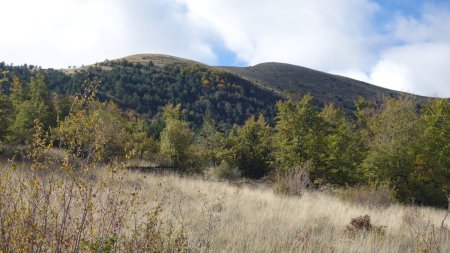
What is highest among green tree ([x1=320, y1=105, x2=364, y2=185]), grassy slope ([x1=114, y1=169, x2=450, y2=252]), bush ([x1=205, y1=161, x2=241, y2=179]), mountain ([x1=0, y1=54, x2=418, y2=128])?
mountain ([x1=0, y1=54, x2=418, y2=128])

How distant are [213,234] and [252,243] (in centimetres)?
67

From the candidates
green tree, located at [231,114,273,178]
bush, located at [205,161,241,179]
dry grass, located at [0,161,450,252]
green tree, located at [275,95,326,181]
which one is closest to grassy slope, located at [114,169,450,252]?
dry grass, located at [0,161,450,252]

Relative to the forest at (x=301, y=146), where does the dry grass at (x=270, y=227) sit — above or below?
below

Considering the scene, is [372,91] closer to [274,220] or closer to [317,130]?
[317,130]

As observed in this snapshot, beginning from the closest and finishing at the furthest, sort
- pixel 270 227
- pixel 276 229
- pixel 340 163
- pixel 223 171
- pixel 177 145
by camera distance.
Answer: pixel 276 229
pixel 270 227
pixel 340 163
pixel 177 145
pixel 223 171

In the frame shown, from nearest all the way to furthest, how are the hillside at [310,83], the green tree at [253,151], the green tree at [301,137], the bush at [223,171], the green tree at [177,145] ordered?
the green tree at [301,137]
the green tree at [177,145]
the bush at [223,171]
the green tree at [253,151]
the hillside at [310,83]

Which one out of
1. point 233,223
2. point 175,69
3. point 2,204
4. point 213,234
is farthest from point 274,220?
point 175,69

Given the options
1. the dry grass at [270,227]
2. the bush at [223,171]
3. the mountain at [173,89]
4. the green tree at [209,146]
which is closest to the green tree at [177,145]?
the green tree at [209,146]

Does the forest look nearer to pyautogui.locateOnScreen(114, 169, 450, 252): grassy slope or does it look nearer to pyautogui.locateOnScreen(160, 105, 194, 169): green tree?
pyautogui.locateOnScreen(160, 105, 194, 169): green tree

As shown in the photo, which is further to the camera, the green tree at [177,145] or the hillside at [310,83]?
the hillside at [310,83]

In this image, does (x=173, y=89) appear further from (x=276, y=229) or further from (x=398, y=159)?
(x=276, y=229)

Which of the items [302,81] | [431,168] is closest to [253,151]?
[431,168]

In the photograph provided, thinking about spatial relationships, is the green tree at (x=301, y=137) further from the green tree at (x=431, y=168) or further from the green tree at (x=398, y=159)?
the green tree at (x=431, y=168)

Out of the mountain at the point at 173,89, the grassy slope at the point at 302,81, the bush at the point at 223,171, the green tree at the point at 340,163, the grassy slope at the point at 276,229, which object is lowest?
the bush at the point at 223,171
